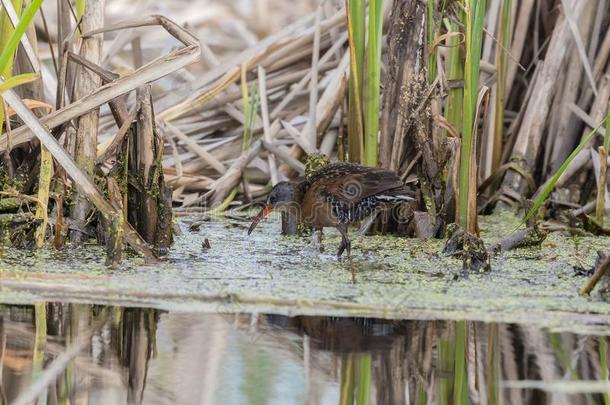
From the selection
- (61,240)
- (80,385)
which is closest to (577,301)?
(80,385)

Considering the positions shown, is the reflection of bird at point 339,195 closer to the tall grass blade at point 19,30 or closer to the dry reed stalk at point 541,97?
the dry reed stalk at point 541,97

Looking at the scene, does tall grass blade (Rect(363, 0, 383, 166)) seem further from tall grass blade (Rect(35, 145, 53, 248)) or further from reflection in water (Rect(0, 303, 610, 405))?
reflection in water (Rect(0, 303, 610, 405))

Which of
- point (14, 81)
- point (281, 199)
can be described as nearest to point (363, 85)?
point (281, 199)

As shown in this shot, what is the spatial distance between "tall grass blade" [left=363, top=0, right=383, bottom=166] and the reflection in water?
5.15 feet

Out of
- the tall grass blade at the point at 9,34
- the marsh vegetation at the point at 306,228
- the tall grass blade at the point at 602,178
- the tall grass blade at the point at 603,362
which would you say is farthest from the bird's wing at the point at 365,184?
the tall grass blade at the point at 603,362

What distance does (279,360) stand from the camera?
3.22 meters

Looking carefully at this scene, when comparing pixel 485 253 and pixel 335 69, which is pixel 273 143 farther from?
pixel 485 253

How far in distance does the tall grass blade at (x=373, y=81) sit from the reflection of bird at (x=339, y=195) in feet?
0.45

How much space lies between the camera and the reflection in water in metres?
2.86

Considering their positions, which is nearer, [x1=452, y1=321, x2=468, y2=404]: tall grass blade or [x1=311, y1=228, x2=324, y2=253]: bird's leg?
[x1=452, y1=321, x2=468, y2=404]: tall grass blade

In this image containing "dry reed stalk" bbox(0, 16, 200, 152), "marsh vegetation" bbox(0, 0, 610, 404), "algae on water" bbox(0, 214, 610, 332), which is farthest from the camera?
"dry reed stalk" bbox(0, 16, 200, 152)

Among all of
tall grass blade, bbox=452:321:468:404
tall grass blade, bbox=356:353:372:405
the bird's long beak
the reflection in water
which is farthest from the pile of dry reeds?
tall grass blade, bbox=356:353:372:405

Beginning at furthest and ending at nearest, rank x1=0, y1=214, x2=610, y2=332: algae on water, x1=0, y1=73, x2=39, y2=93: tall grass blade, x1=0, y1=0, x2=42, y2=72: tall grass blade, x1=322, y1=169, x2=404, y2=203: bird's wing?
x1=322, y1=169, x2=404, y2=203: bird's wing, x1=0, y1=73, x2=39, y2=93: tall grass blade, x1=0, y1=0, x2=42, y2=72: tall grass blade, x1=0, y1=214, x2=610, y2=332: algae on water

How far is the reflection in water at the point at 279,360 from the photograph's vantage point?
112 inches
